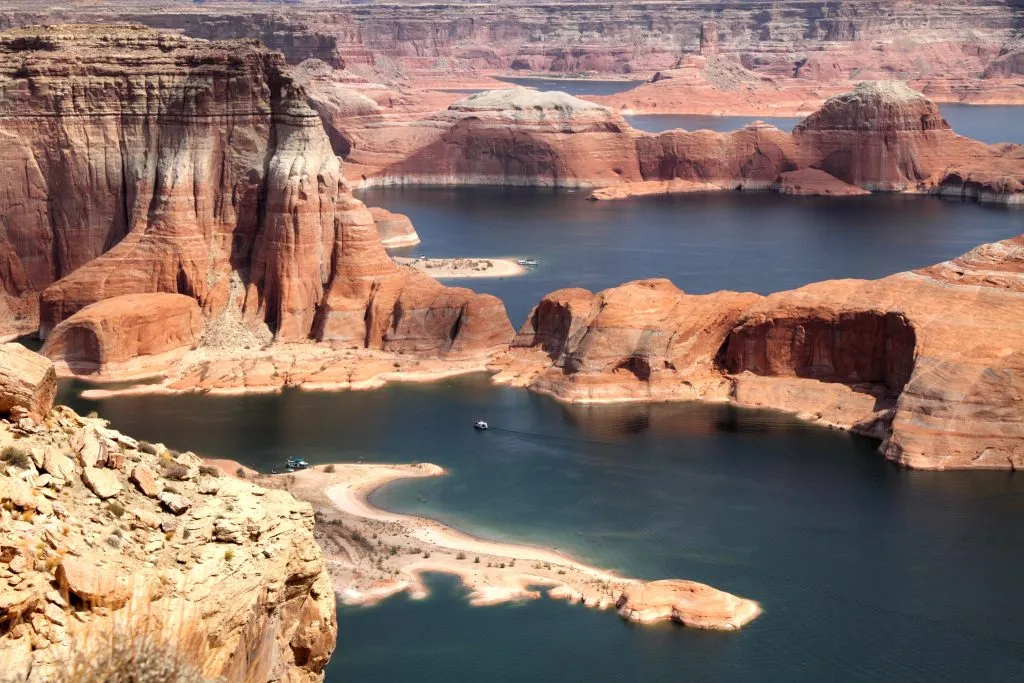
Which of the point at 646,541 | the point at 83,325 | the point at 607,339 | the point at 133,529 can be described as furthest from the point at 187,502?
the point at 83,325

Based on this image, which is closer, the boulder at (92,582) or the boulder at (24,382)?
the boulder at (92,582)

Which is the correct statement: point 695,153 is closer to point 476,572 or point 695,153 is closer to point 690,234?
point 690,234

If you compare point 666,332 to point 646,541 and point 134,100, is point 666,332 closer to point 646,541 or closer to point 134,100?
point 646,541

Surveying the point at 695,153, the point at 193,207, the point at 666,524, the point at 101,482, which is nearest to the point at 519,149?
the point at 695,153

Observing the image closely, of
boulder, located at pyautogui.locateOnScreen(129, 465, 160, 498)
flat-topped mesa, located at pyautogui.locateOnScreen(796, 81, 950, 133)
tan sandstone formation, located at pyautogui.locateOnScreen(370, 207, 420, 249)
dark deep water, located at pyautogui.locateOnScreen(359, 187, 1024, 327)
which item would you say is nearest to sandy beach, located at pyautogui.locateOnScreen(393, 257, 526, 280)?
dark deep water, located at pyautogui.locateOnScreen(359, 187, 1024, 327)

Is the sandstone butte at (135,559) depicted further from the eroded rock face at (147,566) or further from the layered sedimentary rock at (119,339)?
the layered sedimentary rock at (119,339)

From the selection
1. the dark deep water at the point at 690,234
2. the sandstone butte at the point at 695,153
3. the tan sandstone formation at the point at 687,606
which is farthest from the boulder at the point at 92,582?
the sandstone butte at the point at 695,153
